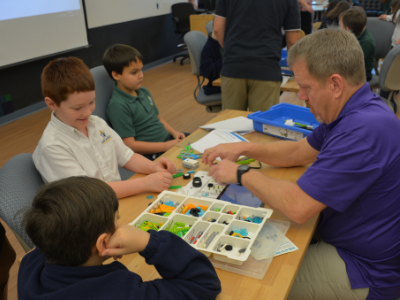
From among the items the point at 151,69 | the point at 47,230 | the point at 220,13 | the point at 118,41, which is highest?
the point at 220,13

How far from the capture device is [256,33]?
2.42 meters

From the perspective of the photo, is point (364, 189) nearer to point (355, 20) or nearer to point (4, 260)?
point (4, 260)

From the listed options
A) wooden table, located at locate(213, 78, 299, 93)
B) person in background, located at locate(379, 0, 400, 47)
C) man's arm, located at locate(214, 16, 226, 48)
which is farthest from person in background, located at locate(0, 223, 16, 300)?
person in background, located at locate(379, 0, 400, 47)

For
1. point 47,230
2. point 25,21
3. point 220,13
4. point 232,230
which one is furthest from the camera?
point 25,21

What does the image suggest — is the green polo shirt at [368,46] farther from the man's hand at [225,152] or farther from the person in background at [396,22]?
the man's hand at [225,152]

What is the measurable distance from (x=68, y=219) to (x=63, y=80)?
0.78 meters

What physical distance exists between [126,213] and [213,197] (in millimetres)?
313

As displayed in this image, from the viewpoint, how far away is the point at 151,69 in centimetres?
661

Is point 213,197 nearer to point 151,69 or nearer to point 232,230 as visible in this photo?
point 232,230

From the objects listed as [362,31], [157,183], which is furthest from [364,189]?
[362,31]

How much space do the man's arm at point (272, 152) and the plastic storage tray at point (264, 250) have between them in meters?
0.42

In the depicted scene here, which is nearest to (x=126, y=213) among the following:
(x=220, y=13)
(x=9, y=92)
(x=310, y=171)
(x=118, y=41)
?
(x=310, y=171)

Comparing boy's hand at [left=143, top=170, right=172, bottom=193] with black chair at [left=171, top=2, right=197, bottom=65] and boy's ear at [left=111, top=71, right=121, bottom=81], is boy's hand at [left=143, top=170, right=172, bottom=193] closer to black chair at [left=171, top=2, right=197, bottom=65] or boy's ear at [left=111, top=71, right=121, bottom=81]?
boy's ear at [left=111, top=71, right=121, bottom=81]

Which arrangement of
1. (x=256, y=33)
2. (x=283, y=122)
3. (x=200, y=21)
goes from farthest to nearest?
(x=200, y=21)
(x=256, y=33)
(x=283, y=122)
